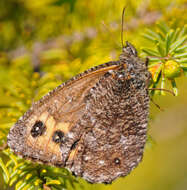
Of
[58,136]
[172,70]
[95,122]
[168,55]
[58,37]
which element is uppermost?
[58,37]

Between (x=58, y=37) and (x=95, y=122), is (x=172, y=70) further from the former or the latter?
(x=58, y=37)

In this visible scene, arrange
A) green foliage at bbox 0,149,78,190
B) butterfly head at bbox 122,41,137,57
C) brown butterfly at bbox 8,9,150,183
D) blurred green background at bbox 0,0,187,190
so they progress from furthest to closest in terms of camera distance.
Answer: blurred green background at bbox 0,0,187,190 < butterfly head at bbox 122,41,137,57 < brown butterfly at bbox 8,9,150,183 < green foliage at bbox 0,149,78,190

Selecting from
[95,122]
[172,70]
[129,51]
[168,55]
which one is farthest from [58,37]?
[172,70]

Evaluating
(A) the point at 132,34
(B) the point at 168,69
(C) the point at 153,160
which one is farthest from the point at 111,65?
(C) the point at 153,160

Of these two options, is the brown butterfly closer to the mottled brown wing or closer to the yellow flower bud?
the mottled brown wing

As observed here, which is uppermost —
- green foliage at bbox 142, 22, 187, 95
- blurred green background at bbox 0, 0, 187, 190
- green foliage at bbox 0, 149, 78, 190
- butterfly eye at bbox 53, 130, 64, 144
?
blurred green background at bbox 0, 0, 187, 190

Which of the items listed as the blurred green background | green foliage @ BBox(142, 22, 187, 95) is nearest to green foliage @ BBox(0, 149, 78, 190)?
the blurred green background

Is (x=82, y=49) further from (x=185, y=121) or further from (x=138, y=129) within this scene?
(x=185, y=121)

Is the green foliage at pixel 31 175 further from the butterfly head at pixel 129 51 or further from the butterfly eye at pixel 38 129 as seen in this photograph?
the butterfly head at pixel 129 51
